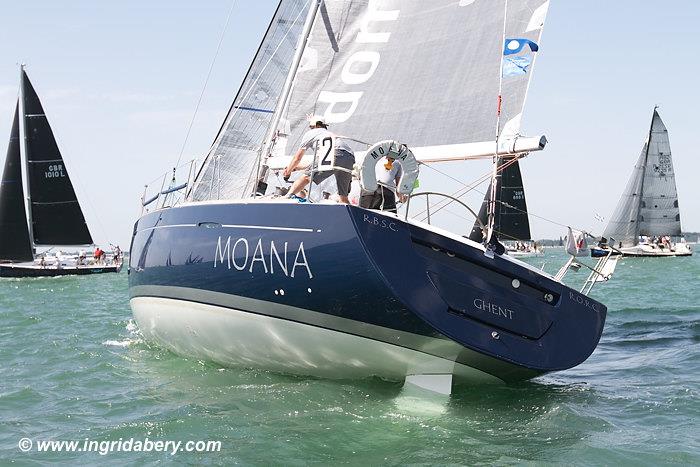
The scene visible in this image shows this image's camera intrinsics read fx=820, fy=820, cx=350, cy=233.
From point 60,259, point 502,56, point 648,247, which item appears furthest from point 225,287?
point 648,247

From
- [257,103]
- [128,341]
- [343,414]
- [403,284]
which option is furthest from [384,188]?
Result: [128,341]

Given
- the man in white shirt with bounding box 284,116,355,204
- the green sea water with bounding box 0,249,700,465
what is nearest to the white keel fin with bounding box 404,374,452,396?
A: the green sea water with bounding box 0,249,700,465

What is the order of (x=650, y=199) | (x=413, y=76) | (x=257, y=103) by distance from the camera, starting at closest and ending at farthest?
(x=413, y=76) < (x=257, y=103) < (x=650, y=199)

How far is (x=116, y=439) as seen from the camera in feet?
18.4

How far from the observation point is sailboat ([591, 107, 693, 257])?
178ft

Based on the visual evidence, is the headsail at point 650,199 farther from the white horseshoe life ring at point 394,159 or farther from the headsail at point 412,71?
the white horseshoe life ring at point 394,159

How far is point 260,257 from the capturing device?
6.68 metres

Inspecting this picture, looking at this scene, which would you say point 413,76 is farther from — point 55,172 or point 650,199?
point 650,199

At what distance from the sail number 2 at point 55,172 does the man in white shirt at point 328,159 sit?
1382 inches

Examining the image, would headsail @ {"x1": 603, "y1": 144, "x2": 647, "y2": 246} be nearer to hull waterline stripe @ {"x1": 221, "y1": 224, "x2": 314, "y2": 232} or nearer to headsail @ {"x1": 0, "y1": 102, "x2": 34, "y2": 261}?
headsail @ {"x1": 0, "y1": 102, "x2": 34, "y2": 261}

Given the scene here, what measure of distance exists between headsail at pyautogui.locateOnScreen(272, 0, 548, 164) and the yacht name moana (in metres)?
1.93

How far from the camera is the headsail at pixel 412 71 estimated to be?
7375 mm

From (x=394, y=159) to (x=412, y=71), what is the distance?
165 centimetres

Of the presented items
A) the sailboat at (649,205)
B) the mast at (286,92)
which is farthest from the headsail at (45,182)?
the sailboat at (649,205)
